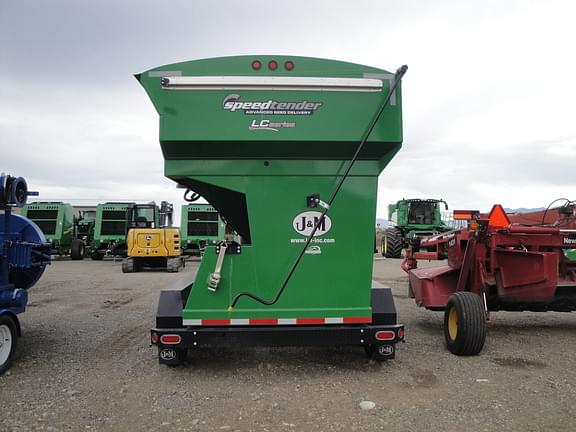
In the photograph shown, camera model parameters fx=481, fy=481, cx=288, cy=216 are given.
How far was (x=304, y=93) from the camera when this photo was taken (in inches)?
181

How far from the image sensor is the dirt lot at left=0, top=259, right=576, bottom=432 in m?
3.61

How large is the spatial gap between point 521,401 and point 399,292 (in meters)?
7.00

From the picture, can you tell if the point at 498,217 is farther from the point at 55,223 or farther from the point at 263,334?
the point at 55,223

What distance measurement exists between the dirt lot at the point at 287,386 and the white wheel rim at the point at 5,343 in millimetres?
164

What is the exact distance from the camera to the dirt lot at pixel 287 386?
3.61 metres

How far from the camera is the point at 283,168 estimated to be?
4.69 meters

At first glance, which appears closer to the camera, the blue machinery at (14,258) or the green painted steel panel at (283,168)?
the green painted steel panel at (283,168)

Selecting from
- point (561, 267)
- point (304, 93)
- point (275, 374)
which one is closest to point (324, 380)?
point (275, 374)

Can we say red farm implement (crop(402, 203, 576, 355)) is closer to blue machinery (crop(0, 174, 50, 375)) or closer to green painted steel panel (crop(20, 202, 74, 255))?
blue machinery (crop(0, 174, 50, 375))

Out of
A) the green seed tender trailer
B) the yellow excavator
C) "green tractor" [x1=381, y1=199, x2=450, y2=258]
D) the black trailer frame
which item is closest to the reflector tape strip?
the green seed tender trailer

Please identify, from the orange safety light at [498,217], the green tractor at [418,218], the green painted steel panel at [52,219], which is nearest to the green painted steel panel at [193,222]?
the green painted steel panel at [52,219]

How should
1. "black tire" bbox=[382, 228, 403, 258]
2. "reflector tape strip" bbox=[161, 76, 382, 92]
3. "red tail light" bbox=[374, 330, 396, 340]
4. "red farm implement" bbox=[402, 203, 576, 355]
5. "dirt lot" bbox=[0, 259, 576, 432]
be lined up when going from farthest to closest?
"black tire" bbox=[382, 228, 403, 258] → "red farm implement" bbox=[402, 203, 576, 355] → "red tail light" bbox=[374, 330, 396, 340] → "reflector tape strip" bbox=[161, 76, 382, 92] → "dirt lot" bbox=[0, 259, 576, 432]

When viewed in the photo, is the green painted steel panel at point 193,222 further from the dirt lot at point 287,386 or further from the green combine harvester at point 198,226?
the dirt lot at point 287,386

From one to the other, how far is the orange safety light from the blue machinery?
5.53 meters
